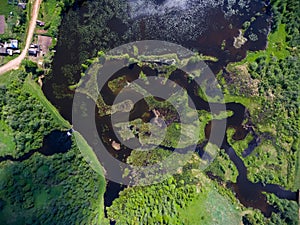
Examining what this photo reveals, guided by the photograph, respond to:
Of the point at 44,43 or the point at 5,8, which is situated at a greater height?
the point at 5,8

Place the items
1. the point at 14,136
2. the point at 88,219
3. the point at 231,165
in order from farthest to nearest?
the point at 231,165
the point at 88,219
the point at 14,136

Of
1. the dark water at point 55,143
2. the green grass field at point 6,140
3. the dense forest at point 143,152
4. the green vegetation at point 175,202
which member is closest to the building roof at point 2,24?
the dense forest at point 143,152

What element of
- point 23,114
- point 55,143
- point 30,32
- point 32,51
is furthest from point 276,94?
point 30,32

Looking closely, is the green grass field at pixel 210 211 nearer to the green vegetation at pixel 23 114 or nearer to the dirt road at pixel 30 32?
the green vegetation at pixel 23 114

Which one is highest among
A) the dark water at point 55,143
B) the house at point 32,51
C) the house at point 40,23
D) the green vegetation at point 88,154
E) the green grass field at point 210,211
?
the house at point 40,23

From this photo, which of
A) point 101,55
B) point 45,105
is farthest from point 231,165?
point 45,105

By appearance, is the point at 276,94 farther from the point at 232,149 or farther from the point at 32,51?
the point at 32,51

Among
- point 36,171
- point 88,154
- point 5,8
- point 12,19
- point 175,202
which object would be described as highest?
point 5,8

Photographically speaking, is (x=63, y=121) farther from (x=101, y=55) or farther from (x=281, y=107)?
(x=281, y=107)

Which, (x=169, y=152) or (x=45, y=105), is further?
(x=169, y=152)
